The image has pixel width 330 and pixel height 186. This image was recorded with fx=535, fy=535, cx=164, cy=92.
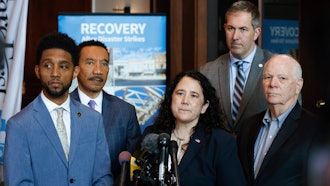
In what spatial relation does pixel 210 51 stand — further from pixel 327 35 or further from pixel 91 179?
pixel 327 35

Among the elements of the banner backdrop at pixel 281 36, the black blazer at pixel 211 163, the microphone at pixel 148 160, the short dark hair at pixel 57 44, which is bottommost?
the black blazer at pixel 211 163

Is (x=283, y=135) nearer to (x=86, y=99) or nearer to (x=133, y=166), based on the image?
(x=133, y=166)

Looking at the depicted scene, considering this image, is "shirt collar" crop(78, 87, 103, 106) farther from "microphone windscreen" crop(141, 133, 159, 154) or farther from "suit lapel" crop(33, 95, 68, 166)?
"microphone windscreen" crop(141, 133, 159, 154)

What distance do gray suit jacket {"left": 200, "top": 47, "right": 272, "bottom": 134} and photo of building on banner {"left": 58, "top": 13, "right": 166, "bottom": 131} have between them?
147 cm

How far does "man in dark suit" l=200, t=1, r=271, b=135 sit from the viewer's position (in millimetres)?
3021

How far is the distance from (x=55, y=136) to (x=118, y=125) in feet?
2.77

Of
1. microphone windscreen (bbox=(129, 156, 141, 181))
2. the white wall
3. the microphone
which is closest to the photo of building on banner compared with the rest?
the white wall

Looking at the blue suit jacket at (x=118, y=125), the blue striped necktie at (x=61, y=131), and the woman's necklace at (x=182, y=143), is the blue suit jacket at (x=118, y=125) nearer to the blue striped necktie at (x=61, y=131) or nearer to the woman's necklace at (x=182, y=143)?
the woman's necklace at (x=182, y=143)

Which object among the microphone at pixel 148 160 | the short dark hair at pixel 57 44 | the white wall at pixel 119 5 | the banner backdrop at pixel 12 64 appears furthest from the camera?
the white wall at pixel 119 5

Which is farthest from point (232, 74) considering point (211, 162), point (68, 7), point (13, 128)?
point (68, 7)

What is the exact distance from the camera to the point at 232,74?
123 inches

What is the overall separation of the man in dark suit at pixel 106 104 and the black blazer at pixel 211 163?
47cm

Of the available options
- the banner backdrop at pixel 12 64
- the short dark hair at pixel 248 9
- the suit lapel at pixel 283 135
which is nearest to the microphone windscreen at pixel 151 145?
the suit lapel at pixel 283 135

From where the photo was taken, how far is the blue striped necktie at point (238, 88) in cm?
305
